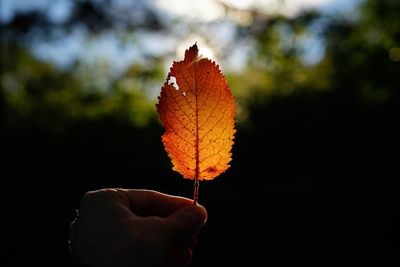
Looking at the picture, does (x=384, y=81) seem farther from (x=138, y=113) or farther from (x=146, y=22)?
(x=146, y=22)

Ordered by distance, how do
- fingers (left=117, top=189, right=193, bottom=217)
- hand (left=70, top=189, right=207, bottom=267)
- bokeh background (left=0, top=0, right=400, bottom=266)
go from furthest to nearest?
bokeh background (left=0, top=0, right=400, bottom=266) < fingers (left=117, top=189, right=193, bottom=217) < hand (left=70, top=189, right=207, bottom=267)

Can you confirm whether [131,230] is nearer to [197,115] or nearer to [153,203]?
[153,203]

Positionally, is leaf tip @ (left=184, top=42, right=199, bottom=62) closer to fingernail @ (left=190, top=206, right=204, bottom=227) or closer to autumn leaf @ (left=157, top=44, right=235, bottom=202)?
autumn leaf @ (left=157, top=44, right=235, bottom=202)

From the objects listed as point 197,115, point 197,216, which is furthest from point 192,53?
point 197,216

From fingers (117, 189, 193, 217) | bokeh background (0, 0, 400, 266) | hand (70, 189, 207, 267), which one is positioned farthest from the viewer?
bokeh background (0, 0, 400, 266)

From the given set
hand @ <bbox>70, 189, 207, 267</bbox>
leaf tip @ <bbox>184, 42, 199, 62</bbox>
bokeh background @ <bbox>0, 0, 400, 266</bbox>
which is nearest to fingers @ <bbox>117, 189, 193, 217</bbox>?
hand @ <bbox>70, 189, 207, 267</bbox>

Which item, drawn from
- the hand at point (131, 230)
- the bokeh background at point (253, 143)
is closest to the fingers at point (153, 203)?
the hand at point (131, 230)

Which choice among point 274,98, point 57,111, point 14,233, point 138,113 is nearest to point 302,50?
point 274,98
